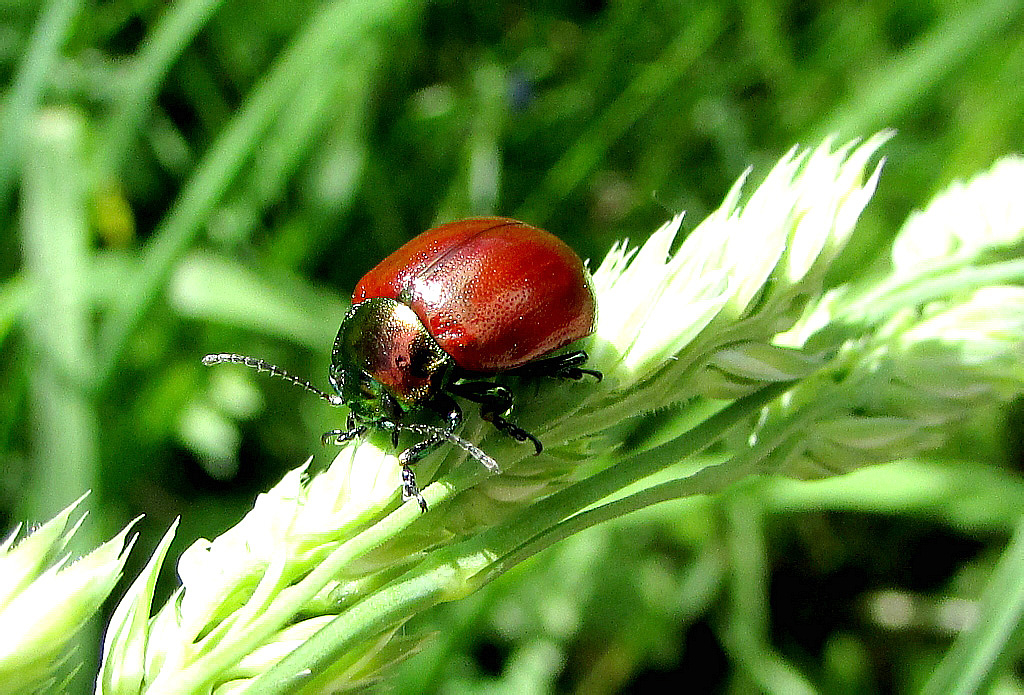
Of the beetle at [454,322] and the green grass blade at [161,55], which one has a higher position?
the green grass blade at [161,55]

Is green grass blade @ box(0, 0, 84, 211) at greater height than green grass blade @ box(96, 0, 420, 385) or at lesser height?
greater

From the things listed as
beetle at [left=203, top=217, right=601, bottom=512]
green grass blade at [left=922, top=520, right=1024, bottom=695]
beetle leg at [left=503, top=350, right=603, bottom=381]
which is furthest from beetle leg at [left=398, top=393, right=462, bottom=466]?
green grass blade at [left=922, top=520, right=1024, bottom=695]

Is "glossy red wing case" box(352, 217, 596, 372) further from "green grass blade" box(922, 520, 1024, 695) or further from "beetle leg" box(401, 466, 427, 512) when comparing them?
"green grass blade" box(922, 520, 1024, 695)

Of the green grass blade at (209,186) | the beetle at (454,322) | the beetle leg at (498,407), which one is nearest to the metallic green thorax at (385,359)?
the beetle at (454,322)

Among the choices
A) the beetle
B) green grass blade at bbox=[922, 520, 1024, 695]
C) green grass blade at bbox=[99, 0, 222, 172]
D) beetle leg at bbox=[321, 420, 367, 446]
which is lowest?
green grass blade at bbox=[922, 520, 1024, 695]

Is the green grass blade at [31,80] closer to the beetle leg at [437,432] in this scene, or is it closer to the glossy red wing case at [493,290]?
the glossy red wing case at [493,290]

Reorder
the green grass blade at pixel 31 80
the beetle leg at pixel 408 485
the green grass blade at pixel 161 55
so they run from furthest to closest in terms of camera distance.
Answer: the green grass blade at pixel 161 55
the green grass blade at pixel 31 80
the beetle leg at pixel 408 485

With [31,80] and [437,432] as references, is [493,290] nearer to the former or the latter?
[437,432]

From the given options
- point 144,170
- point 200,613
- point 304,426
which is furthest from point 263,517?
point 144,170

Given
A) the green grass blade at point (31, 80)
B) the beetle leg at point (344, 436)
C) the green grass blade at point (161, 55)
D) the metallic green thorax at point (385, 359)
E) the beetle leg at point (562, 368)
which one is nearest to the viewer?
the beetle leg at point (562, 368)
